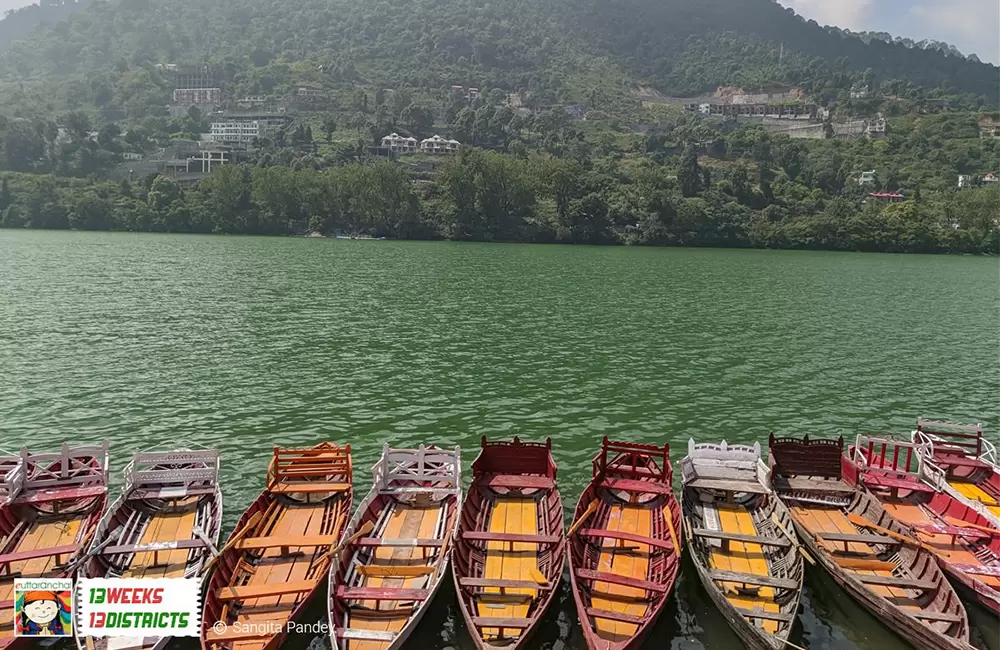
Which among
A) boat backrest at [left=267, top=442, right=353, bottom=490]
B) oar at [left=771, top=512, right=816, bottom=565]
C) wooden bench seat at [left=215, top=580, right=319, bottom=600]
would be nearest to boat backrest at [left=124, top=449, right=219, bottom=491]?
boat backrest at [left=267, top=442, right=353, bottom=490]

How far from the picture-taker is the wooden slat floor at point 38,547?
12.9 m

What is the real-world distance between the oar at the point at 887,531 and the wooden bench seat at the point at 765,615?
461 cm

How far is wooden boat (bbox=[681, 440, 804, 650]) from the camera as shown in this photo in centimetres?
1336

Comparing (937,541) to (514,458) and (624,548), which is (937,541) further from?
(514,458)

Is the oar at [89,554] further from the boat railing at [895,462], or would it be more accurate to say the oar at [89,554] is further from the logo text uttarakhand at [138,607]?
the boat railing at [895,462]

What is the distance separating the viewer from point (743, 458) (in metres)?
20.3

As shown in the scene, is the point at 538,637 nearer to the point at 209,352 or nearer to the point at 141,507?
the point at 141,507

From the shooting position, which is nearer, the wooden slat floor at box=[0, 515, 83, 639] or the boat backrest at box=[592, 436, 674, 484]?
the wooden slat floor at box=[0, 515, 83, 639]

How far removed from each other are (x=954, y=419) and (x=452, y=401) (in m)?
23.5

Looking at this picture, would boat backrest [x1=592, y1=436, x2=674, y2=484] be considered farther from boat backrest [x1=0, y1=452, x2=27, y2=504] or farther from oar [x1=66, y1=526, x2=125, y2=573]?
boat backrest [x1=0, y1=452, x2=27, y2=504]

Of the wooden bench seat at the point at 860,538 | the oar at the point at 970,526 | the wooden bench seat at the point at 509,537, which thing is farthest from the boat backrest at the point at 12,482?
the oar at the point at 970,526

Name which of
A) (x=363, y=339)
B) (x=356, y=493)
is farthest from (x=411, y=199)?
(x=356, y=493)

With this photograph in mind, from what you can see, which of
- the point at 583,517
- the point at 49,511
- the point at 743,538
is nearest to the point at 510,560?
the point at 583,517

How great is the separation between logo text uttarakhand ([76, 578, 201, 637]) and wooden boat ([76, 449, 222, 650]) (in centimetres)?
28
